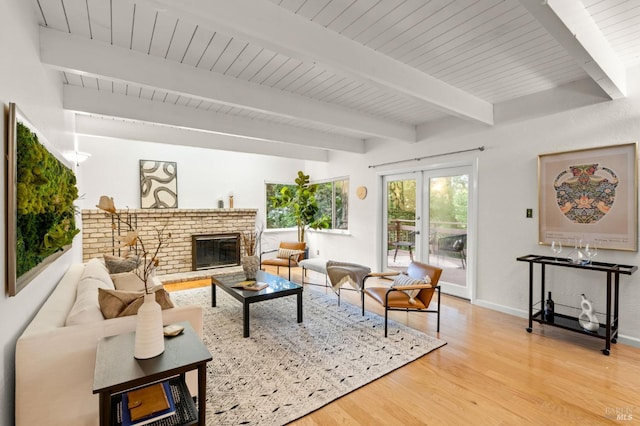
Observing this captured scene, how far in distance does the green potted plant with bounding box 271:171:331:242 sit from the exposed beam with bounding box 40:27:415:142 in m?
2.88

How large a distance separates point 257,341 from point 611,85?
159 inches

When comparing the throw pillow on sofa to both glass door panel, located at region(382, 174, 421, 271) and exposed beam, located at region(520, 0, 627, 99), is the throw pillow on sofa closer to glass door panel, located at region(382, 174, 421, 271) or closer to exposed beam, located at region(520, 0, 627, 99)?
exposed beam, located at region(520, 0, 627, 99)

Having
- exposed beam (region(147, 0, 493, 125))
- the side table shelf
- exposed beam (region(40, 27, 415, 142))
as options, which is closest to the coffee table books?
the side table shelf

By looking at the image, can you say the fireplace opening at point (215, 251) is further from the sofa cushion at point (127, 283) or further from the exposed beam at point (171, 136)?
the sofa cushion at point (127, 283)

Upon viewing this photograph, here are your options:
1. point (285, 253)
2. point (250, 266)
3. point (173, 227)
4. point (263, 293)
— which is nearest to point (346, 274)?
point (263, 293)

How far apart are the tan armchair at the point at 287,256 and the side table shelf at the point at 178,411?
3.32 metres

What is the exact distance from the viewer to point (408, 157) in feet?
16.6

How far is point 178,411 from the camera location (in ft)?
5.09

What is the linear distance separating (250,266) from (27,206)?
2.56 m

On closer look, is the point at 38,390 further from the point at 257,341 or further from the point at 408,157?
the point at 408,157

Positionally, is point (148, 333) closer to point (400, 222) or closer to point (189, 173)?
point (400, 222)

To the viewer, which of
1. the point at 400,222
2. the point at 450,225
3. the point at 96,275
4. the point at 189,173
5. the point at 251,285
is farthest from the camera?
the point at 189,173

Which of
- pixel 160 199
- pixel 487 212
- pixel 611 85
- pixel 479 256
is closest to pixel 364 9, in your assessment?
pixel 611 85

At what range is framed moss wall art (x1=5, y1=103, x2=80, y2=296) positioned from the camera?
137 centimetres
